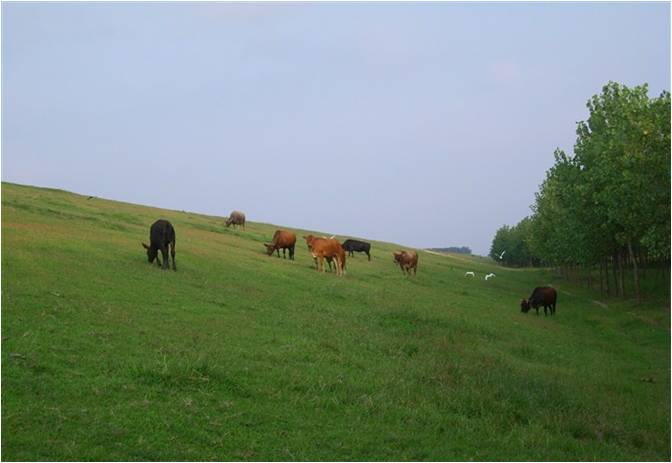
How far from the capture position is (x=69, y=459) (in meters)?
7.96

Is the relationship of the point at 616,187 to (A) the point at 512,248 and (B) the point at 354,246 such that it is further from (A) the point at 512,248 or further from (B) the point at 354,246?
(A) the point at 512,248

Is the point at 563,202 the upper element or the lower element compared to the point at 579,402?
upper

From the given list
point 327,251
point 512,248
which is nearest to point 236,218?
point 327,251

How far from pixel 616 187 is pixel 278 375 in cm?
2581

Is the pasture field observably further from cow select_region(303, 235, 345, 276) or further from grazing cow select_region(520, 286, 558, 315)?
cow select_region(303, 235, 345, 276)

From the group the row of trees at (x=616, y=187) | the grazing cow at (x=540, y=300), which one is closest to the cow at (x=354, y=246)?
the row of trees at (x=616, y=187)

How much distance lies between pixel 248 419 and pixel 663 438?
300 inches

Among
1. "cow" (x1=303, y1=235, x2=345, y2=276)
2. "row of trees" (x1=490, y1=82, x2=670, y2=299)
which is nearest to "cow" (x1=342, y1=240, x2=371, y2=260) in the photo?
"row of trees" (x1=490, y1=82, x2=670, y2=299)

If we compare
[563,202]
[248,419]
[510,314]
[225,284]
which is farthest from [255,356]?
[563,202]

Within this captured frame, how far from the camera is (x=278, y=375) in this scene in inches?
485

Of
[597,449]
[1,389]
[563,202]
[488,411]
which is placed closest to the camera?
[1,389]

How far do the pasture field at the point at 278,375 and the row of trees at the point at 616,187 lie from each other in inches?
279

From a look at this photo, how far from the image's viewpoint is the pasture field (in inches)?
365

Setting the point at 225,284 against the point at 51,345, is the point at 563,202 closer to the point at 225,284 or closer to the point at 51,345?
the point at 225,284
